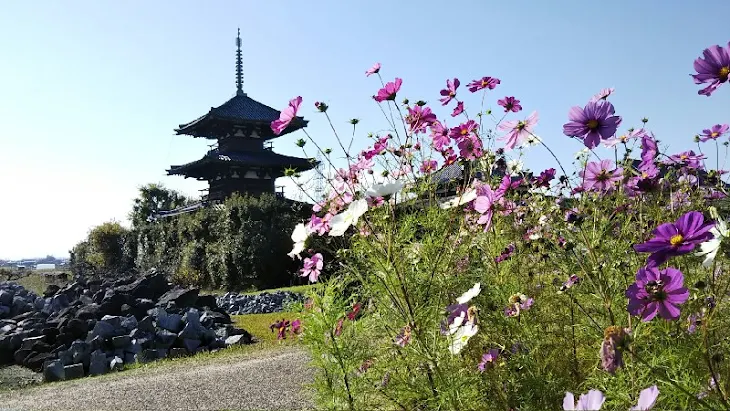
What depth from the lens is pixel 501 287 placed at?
2369 millimetres

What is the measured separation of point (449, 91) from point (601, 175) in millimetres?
895

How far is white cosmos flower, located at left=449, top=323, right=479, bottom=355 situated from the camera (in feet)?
5.16

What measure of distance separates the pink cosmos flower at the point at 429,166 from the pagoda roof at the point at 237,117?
20.3 metres

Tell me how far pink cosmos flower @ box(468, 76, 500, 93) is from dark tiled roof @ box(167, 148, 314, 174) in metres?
19.1

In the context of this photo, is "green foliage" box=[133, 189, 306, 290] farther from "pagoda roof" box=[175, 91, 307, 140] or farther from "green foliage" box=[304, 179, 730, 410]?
"green foliage" box=[304, 179, 730, 410]

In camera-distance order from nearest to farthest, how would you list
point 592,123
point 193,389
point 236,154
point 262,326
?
point 592,123, point 193,389, point 262,326, point 236,154

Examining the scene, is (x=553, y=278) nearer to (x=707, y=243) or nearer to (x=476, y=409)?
(x=476, y=409)

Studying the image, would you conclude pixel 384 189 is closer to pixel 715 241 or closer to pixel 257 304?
pixel 715 241

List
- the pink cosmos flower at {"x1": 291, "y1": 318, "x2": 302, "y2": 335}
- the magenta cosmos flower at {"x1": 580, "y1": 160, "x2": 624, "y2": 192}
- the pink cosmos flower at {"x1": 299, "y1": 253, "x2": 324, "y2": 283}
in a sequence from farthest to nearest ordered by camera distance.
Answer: the pink cosmos flower at {"x1": 291, "y1": 318, "x2": 302, "y2": 335} < the pink cosmos flower at {"x1": 299, "y1": 253, "x2": 324, "y2": 283} < the magenta cosmos flower at {"x1": 580, "y1": 160, "x2": 624, "y2": 192}

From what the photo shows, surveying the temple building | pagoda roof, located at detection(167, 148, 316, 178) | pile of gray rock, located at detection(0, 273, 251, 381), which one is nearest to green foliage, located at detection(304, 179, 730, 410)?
pile of gray rock, located at detection(0, 273, 251, 381)

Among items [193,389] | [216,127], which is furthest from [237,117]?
[193,389]

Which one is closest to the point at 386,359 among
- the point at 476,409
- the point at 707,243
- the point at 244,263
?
the point at 476,409

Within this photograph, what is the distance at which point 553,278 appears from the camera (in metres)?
2.55

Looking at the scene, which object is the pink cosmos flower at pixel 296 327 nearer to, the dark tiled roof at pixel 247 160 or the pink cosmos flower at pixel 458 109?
the pink cosmos flower at pixel 458 109
